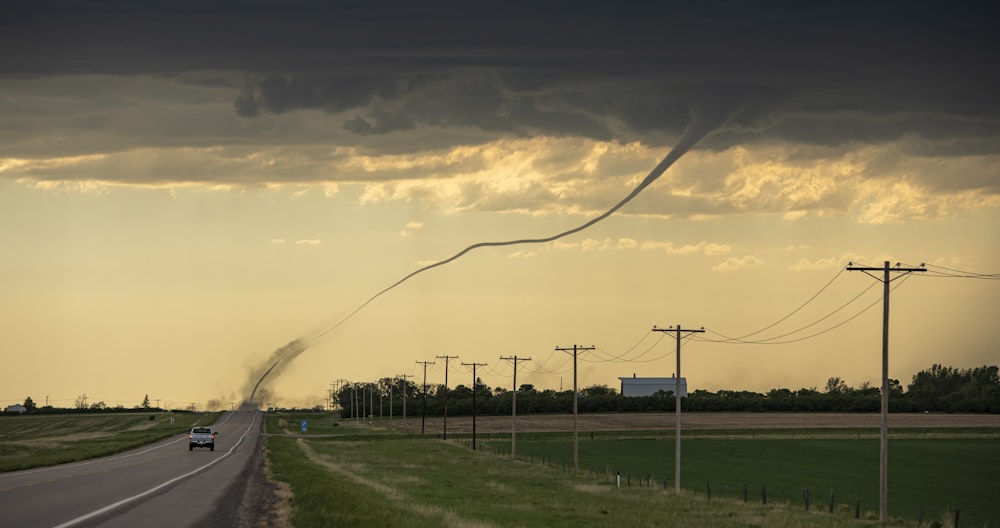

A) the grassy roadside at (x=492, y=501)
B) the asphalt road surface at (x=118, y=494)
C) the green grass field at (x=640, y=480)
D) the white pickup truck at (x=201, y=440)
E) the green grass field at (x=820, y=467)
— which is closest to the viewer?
the asphalt road surface at (x=118, y=494)

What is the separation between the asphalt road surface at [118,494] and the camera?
3609cm

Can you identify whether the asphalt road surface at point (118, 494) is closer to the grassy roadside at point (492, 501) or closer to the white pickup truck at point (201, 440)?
the grassy roadside at point (492, 501)

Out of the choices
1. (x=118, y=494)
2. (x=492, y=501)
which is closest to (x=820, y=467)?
(x=492, y=501)

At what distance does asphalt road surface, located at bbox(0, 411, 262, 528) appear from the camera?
118 ft

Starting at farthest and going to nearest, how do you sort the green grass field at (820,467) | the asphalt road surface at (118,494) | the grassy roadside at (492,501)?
the green grass field at (820,467)
the grassy roadside at (492,501)
the asphalt road surface at (118,494)

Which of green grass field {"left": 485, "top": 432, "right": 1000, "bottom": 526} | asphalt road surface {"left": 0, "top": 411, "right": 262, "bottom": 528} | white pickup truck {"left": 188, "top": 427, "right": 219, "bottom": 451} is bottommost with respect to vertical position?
green grass field {"left": 485, "top": 432, "right": 1000, "bottom": 526}

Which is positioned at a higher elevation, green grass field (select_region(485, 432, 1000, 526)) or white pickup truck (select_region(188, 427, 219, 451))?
white pickup truck (select_region(188, 427, 219, 451))

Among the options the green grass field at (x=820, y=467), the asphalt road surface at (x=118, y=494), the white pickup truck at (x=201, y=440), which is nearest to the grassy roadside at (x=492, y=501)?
the asphalt road surface at (x=118, y=494)

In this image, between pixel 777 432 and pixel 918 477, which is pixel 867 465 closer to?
pixel 918 477

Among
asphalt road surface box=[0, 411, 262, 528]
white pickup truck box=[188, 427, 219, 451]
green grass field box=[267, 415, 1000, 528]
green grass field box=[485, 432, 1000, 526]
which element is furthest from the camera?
white pickup truck box=[188, 427, 219, 451]

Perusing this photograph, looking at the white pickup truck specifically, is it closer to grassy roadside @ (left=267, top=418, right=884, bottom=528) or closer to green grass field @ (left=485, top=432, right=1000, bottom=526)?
grassy roadside @ (left=267, top=418, right=884, bottom=528)

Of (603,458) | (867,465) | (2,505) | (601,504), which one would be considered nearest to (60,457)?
(601,504)

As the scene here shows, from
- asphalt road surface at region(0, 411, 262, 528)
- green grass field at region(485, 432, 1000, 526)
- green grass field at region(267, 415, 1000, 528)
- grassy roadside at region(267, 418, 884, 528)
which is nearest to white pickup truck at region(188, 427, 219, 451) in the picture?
green grass field at region(267, 415, 1000, 528)

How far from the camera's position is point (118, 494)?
47000 millimetres
